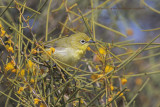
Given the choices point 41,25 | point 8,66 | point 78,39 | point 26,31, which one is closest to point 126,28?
point 78,39

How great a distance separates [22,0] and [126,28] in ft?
8.36

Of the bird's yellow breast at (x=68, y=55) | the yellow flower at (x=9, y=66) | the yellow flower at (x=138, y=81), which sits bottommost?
the yellow flower at (x=9, y=66)

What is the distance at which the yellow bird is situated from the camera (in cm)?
310

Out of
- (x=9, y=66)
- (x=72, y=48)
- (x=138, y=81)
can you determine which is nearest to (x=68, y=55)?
(x=72, y=48)

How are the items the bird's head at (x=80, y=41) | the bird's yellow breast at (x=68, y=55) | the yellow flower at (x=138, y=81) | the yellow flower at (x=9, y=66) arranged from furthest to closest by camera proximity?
the yellow flower at (x=138, y=81)
the bird's head at (x=80, y=41)
the bird's yellow breast at (x=68, y=55)
the yellow flower at (x=9, y=66)

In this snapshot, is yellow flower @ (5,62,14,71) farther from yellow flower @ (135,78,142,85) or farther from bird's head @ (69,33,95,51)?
yellow flower @ (135,78,142,85)

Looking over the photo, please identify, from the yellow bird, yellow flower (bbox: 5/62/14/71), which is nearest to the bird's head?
the yellow bird

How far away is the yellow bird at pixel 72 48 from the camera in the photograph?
3.10 m

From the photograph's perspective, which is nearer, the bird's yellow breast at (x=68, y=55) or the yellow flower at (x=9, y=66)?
the yellow flower at (x=9, y=66)

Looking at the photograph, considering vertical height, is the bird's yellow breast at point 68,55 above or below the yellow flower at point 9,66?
above

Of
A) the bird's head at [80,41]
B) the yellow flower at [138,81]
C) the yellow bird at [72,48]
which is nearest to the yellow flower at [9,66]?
the yellow bird at [72,48]

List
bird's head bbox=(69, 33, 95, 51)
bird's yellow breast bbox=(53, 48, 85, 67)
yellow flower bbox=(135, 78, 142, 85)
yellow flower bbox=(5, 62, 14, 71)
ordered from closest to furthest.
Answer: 1. yellow flower bbox=(5, 62, 14, 71)
2. bird's yellow breast bbox=(53, 48, 85, 67)
3. bird's head bbox=(69, 33, 95, 51)
4. yellow flower bbox=(135, 78, 142, 85)

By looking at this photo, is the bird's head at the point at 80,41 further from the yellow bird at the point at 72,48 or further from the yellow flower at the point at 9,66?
the yellow flower at the point at 9,66

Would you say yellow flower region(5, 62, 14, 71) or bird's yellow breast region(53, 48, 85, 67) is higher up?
bird's yellow breast region(53, 48, 85, 67)
